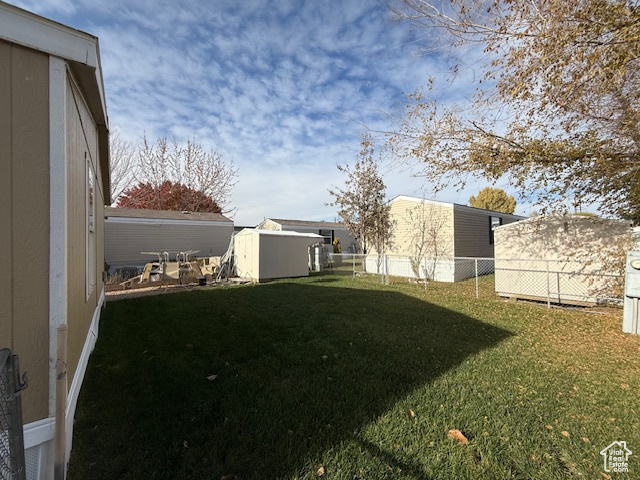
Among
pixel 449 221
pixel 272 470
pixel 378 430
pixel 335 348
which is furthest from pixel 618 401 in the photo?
pixel 449 221

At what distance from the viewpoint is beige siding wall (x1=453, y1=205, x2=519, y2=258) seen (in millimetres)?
13766

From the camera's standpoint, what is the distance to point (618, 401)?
3107 mm

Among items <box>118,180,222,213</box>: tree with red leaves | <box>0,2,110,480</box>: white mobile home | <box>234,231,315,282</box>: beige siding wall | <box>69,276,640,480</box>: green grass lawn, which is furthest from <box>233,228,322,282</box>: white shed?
<box>118,180,222,213</box>: tree with red leaves

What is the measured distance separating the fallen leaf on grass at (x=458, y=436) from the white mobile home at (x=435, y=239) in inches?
394

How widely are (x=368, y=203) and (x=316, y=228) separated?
1071 cm

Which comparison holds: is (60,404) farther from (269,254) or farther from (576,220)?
(576,220)

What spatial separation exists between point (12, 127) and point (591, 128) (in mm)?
8426

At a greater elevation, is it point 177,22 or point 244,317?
point 177,22

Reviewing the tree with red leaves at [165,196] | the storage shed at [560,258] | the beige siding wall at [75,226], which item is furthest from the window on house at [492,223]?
the tree with red leaves at [165,196]

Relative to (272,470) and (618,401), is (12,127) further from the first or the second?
(618,401)

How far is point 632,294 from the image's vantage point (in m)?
5.48

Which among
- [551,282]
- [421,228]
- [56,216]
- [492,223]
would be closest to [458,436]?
[56,216]

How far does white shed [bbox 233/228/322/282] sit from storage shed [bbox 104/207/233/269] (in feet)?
16.4
